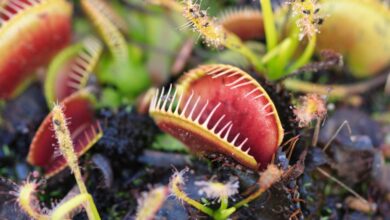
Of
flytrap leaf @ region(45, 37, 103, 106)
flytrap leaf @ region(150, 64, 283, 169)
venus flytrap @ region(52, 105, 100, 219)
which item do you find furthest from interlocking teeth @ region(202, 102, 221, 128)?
flytrap leaf @ region(45, 37, 103, 106)

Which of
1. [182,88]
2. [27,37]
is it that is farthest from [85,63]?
[182,88]

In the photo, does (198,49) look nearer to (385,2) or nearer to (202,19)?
(202,19)

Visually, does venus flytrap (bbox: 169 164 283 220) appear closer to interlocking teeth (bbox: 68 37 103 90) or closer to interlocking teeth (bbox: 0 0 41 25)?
interlocking teeth (bbox: 68 37 103 90)

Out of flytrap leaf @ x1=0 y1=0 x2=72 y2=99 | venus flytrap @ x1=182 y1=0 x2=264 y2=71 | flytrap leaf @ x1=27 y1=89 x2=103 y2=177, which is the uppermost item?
flytrap leaf @ x1=0 y1=0 x2=72 y2=99

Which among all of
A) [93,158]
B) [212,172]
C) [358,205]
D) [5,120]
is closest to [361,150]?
[358,205]

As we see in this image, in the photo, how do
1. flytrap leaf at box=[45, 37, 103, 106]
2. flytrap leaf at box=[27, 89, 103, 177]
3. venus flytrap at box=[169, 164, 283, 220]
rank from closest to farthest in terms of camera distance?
venus flytrap at box=[169, 164, 283, 220], flytrap leaf at box=[27, 89, 103, 177], flytrap leaf at box=[45, 37, 103, 106]
